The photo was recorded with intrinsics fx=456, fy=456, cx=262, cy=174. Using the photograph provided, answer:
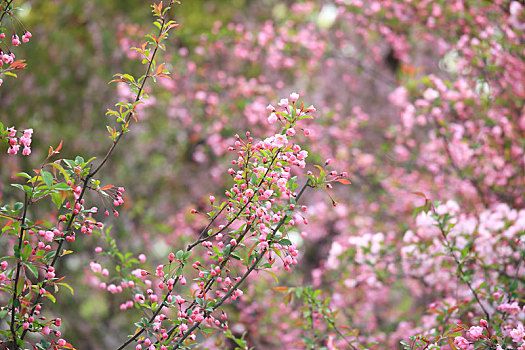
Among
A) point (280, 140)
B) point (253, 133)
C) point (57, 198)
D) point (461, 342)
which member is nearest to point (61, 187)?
point (57, 198)

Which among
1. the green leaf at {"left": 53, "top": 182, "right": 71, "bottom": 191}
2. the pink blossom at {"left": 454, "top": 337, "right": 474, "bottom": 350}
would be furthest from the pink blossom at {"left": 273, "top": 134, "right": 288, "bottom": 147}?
the pink blossom at {"left": 454, "top": 337, "right": 474, "bottom": 350}

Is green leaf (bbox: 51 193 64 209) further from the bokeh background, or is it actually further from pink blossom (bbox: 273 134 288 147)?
the bokeh background

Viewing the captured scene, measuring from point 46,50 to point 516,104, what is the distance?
4.29m

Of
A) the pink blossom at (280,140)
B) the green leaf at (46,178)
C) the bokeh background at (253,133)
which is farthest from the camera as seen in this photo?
the bokeh background at (253,133)

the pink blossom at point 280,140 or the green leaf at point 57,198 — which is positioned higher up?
the pink blossom at point 280,140

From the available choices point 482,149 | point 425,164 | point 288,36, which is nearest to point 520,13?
point 482,149

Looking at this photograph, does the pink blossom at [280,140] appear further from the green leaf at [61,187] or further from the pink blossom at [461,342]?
the pink blossom at [461,342]

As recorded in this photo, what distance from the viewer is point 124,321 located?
5.62 meters

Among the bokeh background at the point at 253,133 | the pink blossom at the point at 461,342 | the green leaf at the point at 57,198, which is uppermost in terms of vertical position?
the bokeh background at the point at 253,133

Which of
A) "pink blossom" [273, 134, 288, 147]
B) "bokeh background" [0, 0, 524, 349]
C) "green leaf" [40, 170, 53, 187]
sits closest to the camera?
"green leaf" [40, 170, 53, 187]

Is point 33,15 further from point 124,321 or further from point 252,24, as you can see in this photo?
point 124,321

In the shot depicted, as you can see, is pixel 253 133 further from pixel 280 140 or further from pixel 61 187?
pixel 61 187

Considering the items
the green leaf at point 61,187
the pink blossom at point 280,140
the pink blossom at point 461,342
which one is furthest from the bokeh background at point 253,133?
the green leaf at point 61,187

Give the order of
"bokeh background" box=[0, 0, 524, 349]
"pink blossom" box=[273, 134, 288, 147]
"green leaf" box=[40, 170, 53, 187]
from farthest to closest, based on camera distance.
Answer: "bokeh background" box=[0, 0, 524, 349], "pink blossom" box=[273, 134, 288, 147], "green leaf" box=[40, 170, 53, 187]
